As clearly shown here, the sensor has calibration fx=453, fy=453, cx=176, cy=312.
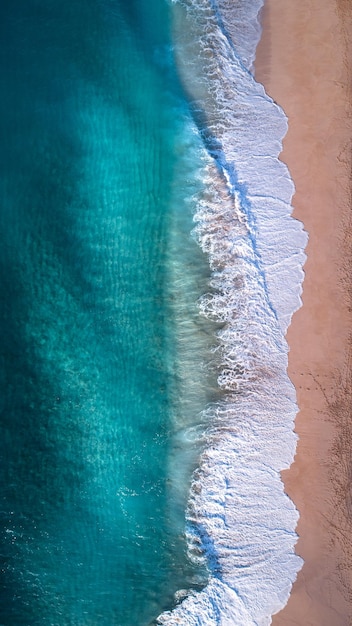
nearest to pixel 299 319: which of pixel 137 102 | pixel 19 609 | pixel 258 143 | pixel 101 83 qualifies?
pixel 258 143

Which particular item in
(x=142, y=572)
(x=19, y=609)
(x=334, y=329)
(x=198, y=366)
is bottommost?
→ (x=19, y=609)

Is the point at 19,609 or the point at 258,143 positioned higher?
the point at 258,143

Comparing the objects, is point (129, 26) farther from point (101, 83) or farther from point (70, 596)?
point (70, 596)

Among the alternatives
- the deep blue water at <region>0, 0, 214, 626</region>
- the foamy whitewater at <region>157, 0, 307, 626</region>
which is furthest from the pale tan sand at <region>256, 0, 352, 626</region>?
the deep blue water at <region>0, 0, 214, 626</region>

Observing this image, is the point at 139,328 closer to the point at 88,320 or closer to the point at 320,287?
the point at 88,320

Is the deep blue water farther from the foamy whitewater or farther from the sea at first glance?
the foamy whitewater

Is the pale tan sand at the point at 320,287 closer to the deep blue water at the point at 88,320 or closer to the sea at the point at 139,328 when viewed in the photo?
the sea at the point at 139,328
